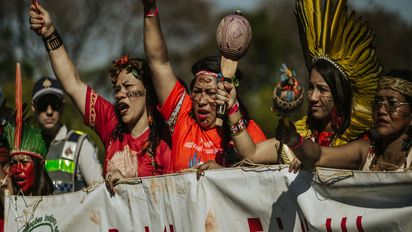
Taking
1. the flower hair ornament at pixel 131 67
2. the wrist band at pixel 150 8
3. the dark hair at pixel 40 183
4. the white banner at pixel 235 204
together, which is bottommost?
the white banner at pixel 235 204

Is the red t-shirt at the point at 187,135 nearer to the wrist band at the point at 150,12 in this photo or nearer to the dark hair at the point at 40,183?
the wrist band at the point at 150,12

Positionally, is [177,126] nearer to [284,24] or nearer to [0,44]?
[284,24]

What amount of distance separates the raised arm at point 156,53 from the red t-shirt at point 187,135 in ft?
0.23

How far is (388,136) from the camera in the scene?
5.42 metres

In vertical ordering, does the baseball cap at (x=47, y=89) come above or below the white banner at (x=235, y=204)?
above

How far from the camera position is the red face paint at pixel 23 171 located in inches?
295

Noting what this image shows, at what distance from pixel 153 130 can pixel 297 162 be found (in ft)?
6.22

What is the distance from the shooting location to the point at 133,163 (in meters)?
6.70

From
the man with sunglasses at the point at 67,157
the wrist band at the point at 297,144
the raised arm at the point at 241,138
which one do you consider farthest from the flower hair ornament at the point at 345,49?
the man with sunglasses at the point at 67,157

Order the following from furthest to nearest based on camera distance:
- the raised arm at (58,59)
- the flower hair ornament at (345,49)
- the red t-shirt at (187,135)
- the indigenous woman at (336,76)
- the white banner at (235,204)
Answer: the raised arm at (58,59), the red t-shirt at (187,135), the flower hair ornament at (345,49), the indigenous woman at (336,76), the white banner at (235,204)

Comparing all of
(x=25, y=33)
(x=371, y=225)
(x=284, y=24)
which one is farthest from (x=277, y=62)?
(x=371, y=225)

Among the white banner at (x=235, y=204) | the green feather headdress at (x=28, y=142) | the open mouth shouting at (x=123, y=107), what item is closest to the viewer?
the white banner at (x=235, y=204)

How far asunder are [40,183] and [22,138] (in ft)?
1.50

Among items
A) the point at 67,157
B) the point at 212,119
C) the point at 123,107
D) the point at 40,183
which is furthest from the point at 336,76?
the point at 67,157
